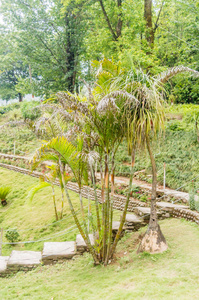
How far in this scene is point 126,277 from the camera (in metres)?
3.95

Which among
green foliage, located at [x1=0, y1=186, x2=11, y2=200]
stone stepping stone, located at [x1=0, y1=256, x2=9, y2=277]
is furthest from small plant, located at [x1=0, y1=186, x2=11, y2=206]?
stone stepping stone, located at [x1=0, y1=256, x2=9, y2=277]

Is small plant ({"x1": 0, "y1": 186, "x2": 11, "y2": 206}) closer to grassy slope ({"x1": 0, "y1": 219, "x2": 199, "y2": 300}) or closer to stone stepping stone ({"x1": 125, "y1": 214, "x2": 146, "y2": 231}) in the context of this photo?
grassy slope ({"x1": 0, "y1": 219, "x2": 199, "y2": 300})

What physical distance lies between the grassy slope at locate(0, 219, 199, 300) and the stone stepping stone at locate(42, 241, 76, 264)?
0.18 meters

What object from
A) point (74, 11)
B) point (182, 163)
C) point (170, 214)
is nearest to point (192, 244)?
point (170, 214)

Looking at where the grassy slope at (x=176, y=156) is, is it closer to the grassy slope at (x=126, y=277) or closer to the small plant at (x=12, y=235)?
the small plant at (x=12, y=235)

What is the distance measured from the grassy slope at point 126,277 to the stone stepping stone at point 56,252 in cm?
18

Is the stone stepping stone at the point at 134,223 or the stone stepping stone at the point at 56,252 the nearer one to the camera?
the stone stepping stone at the point at 56,252

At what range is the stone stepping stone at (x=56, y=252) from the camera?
18.0ft

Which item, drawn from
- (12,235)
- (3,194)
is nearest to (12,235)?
(12,235)

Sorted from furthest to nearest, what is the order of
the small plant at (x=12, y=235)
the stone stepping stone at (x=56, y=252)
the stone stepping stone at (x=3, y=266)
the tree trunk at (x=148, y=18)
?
the tree trunk at (x=148, y=18)
the small plant at (x=12, y=235)
the stone stepping stone at (x=56, y=252)
the stone stepping stone at (x=3, y=266)

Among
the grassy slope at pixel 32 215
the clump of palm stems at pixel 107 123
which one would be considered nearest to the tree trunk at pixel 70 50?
the grassy slope at pixel 32 215

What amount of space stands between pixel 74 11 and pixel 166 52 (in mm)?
6001

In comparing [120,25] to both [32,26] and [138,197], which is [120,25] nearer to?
[32,26]

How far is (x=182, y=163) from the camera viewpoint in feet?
27.4
